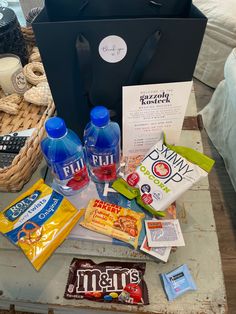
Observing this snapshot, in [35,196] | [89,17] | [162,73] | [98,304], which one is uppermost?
[89,17]

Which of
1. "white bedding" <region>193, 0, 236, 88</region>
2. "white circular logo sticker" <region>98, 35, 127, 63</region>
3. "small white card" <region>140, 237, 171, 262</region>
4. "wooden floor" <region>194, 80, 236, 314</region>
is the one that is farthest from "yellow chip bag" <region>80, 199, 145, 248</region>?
"white bedding" <region>193, 0, 236, 88</region>

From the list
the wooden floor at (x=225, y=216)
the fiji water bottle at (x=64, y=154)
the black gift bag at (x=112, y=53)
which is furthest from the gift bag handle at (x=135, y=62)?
the wooden floor at (x=225, y=216)

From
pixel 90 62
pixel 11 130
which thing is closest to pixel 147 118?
pixel 90 62

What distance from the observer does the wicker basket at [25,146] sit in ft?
1.80

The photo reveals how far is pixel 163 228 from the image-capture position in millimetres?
528

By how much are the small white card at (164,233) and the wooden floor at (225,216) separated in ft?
1.91

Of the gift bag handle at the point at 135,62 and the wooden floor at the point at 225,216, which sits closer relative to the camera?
the gift bag handle at the point at 135,62

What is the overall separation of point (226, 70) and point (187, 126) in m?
0.40

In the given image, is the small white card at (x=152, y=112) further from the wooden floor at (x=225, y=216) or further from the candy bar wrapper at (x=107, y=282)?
the wooden floor at (x=225, y=216)

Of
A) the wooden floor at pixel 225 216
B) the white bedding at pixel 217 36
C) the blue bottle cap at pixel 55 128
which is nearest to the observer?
the blue bottle cap at pixel 55 128

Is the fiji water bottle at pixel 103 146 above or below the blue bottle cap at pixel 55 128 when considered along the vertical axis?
below

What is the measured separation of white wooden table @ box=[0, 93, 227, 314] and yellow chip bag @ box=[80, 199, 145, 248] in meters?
0.04

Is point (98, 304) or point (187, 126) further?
point (187, 126)

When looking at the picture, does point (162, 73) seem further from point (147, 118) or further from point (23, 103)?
point (23, 103)
